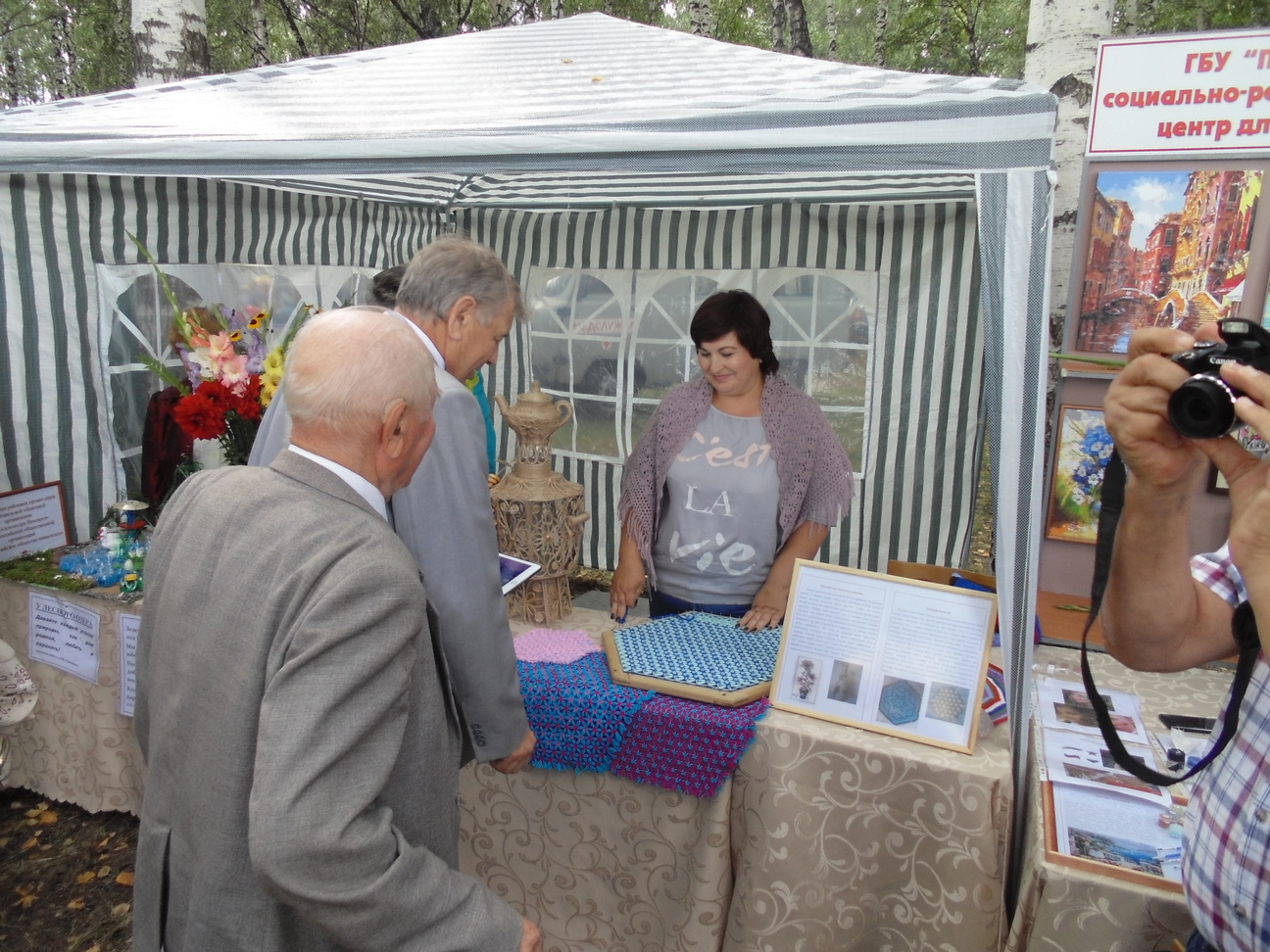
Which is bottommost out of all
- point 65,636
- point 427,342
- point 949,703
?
point 65,636

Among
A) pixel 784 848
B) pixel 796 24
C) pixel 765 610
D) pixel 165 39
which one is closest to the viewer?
pixel 784 848

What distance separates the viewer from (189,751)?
1.09m

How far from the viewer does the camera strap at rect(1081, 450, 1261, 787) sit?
1.06 metres

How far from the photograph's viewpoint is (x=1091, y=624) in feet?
3.99

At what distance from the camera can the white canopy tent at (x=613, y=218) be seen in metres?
1.63

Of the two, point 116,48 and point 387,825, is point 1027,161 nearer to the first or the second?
point 387,825

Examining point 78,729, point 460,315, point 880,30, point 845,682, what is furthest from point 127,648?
point 880,30

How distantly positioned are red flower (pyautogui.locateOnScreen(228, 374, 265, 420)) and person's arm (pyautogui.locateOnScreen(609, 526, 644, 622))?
1.34 m

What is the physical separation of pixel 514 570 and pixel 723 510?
2.28 ft

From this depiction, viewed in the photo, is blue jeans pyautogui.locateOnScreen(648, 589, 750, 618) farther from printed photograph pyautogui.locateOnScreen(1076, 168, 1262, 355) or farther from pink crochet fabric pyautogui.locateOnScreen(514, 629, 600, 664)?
printed photograph pyautogui.locateOnScreen(1076, 168, 1262, 355)

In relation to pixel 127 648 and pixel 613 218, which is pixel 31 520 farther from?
pixel 613 218

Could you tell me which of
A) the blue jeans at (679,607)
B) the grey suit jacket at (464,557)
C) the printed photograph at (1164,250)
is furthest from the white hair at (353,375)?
the printed photograph at (1164,250)

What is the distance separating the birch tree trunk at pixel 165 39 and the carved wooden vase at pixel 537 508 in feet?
13.3

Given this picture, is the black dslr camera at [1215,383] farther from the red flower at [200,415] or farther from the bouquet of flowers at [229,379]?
the red flower at [200,415]
